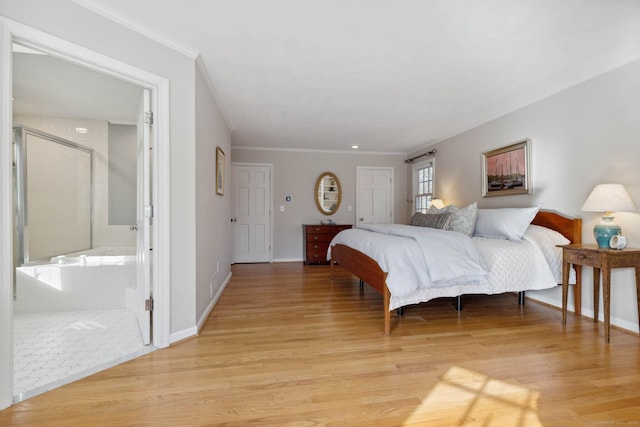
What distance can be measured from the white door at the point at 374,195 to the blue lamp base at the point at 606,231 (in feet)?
13.2

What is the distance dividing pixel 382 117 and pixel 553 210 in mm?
2254

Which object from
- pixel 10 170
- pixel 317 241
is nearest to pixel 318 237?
pixel 317 241

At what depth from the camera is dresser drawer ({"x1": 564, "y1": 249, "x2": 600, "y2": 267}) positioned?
2434 millimetres

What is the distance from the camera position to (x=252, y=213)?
5949mm

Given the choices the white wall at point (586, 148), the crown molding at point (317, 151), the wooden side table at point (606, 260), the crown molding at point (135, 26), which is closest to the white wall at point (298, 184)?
the crown molding at point (317, 151)

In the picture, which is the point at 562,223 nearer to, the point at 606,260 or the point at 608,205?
the point at 608,205

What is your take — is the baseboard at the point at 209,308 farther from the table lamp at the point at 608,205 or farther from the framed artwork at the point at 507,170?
the framed artwork at the point at 507,170

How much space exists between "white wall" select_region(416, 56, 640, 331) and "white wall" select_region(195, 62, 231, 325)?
3.56 m

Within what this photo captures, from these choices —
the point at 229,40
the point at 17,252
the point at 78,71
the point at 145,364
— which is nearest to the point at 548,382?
the point at 145,364

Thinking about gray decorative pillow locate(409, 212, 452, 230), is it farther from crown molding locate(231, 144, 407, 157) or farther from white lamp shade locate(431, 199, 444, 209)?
crown molding locate(231, 144, 407, 157)

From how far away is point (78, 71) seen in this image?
2.21 m

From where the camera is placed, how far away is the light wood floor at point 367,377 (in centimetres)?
147

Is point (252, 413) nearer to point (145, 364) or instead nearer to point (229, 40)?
point (145, 364)

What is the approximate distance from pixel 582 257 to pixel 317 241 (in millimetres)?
3908
